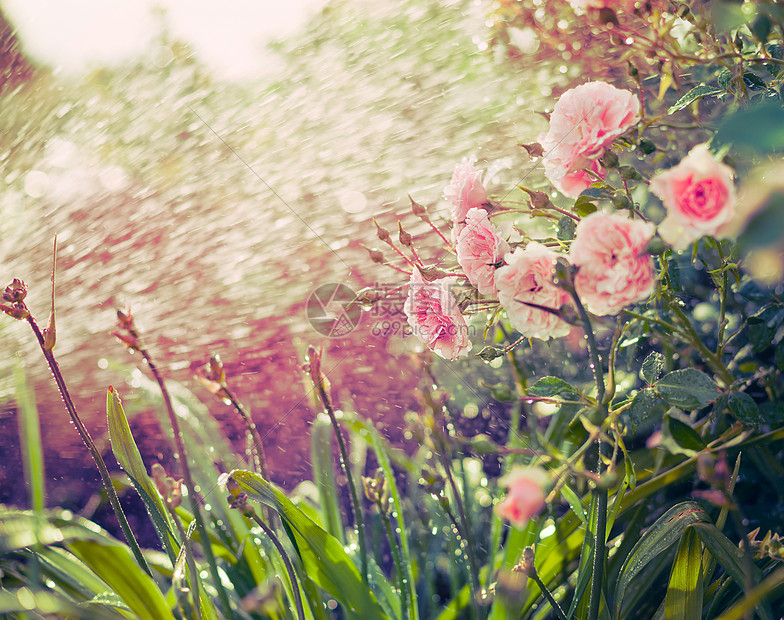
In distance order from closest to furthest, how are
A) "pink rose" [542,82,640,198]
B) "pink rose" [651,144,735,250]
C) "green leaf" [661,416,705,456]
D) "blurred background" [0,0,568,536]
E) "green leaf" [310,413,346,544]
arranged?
"pink rose" [651,144,735,250], "pink rose" [542,82,640,198], "green leaf" [661,416,705,456], "green leaf" [310,413,346,544], "blurred background" [0,0,568,536]

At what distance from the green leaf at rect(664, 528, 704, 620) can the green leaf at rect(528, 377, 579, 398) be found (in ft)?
0.54

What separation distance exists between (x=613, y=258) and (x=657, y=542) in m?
0.28

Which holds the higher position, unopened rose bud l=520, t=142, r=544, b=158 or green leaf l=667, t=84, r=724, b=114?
unopened rose bud l=520, t=142, r=544, b=158

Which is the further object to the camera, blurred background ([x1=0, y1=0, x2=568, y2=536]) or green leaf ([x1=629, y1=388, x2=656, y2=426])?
blurred background ([x1=0, y1=0, x2=568, y2=536])

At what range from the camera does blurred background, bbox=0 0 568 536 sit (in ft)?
4.16

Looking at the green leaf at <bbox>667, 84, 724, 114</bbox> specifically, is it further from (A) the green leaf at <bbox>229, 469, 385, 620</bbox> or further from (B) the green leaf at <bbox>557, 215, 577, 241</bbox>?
(A) the green leaf at <bbox>229, 469, 385, 620</bbox>

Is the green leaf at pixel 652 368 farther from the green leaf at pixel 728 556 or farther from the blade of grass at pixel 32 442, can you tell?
the blade of grass at pixel 32 442

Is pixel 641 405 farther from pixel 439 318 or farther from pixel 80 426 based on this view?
pixel 80 426

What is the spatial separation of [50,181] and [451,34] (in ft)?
4.44

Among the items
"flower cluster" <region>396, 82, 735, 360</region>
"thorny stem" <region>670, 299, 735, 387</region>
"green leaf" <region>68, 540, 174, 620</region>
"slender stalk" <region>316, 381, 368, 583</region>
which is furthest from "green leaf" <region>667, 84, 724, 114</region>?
"green leaf" <region>68, 540, 174, 620</region>

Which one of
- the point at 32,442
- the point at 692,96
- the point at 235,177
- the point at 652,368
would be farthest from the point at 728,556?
the point at 235,177

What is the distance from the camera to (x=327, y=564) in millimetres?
476

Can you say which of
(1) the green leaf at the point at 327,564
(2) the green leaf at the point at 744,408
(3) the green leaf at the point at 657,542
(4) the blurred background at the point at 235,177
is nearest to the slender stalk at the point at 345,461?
(1) the green leaf at the point at 327,564

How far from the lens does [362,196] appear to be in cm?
141
